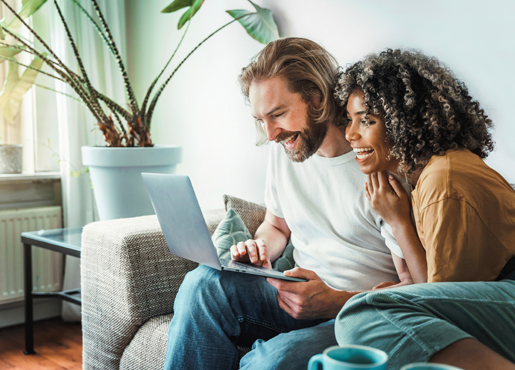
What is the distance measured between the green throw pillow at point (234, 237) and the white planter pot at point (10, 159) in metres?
1.34

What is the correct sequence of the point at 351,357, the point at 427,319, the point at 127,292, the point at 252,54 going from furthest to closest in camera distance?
the point at 252,54
the point at 127,292
the point at 427,319
the point at 351,357

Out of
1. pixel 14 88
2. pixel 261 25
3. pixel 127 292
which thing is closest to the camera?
pixel 127 292

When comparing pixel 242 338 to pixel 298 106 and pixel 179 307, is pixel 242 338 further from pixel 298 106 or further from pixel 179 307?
pixel 298 106

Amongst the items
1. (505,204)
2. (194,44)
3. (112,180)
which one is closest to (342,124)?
(505,204)

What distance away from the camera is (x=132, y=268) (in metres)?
1.33

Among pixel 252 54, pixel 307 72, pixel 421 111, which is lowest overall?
pixel 421 111

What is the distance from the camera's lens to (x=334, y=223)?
50.0 inches

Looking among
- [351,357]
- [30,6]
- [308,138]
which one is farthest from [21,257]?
[351,357]

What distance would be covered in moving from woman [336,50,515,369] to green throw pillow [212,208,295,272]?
1.26 ft

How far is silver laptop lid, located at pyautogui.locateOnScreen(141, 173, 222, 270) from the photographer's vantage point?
38.8 inches

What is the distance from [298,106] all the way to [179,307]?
0.63m

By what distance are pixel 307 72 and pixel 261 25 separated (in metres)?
0.60

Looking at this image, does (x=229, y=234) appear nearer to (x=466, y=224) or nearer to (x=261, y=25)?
(x=466, y=224)

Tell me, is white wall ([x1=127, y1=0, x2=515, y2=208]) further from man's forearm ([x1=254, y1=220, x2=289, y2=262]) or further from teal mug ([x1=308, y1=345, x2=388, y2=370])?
teal mug ([x1=308, y1=345, x2=388, y2=370])
